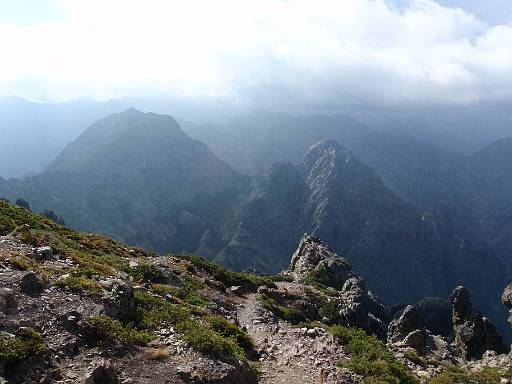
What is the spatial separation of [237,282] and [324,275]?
3630cm

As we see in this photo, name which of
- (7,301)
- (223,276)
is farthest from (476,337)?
(7,301)

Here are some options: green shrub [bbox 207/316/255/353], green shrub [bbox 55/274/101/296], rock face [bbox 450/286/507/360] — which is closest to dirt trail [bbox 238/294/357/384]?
green shrub [bbox 207/316/255/353]

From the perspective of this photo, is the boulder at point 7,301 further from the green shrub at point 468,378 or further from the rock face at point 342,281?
the rock face at point 342,281

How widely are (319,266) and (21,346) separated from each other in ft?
269

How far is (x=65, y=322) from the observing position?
22.3m

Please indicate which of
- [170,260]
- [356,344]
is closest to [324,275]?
[170,260]

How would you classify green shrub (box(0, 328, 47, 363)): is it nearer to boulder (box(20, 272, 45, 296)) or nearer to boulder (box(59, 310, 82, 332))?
boulder (box(59, 310, 82, 332))

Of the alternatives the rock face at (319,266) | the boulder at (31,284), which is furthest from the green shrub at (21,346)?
the rock face at (319,266)

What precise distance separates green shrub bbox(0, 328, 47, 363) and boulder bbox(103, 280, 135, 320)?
498cm

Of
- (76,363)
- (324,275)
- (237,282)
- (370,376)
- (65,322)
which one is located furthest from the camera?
(324,275)

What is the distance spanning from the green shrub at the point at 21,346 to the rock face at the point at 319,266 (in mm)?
73129

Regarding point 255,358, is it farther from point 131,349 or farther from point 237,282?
point 237,282

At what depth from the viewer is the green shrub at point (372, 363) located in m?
27.0

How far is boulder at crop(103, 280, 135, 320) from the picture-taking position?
2512 cm
